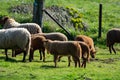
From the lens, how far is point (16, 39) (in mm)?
19688

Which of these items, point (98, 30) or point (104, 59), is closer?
point (104, 59)

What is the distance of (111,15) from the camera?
33.8 metres

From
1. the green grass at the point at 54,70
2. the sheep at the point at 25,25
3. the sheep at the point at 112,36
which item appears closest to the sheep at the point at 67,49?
the green grass at the point at 54,70

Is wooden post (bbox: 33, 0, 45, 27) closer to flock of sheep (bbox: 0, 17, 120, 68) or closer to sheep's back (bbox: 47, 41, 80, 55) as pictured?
flock of sheep (bbox: 0, 17, 120, 68)

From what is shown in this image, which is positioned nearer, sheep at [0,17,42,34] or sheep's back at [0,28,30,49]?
sheep's back at [0,28,30,49]

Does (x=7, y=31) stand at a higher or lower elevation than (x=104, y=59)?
higher

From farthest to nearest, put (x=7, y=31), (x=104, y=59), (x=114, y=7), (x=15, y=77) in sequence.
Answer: (x=114, y=7), (x=104, y=59), (x=7, y=31), (x=15, y=77)

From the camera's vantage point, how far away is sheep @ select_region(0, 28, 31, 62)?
64.3 ft

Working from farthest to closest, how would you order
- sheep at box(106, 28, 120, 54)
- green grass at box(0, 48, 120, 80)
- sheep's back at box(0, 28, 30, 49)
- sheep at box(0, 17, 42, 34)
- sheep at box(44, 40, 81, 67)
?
sheep at box(106, 28, 120, 54)
sheep at box(0, 17, 42, 34)
sheep's back at box(0, 28, 30, 49)
sheep at box(44, 40, 81, 67)
green grass at box(0, 48, 120, 80)

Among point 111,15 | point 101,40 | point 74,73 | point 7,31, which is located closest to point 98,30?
point 101,40

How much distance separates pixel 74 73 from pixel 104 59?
18.2 feet

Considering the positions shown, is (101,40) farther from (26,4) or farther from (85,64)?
(85,64)

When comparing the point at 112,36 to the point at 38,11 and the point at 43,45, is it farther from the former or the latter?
the point at 43,45

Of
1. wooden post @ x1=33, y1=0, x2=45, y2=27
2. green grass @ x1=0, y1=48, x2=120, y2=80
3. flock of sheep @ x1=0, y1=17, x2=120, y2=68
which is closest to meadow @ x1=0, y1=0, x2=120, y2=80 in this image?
green grass @ x1=0, y1=48, x2=120, y2=80
